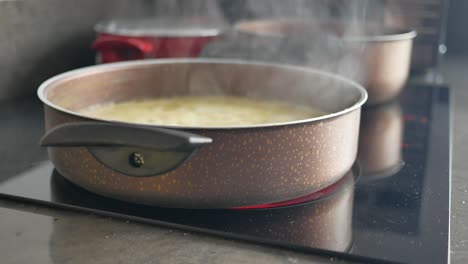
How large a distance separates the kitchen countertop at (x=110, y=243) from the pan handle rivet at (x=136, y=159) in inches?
2.6

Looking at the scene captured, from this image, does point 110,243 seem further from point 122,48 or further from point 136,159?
point 122,48

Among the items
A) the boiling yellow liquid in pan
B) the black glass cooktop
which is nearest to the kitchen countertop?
the black glass cooktop

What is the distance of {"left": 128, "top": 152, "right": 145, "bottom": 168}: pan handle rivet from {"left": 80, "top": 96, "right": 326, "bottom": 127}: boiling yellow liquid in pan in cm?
22

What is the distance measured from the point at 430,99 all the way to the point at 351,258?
629mm

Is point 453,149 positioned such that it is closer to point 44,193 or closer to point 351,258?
point 351,258

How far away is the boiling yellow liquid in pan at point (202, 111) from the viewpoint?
74cm

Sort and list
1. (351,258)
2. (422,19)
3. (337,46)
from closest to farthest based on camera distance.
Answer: (351,258), (337,46), (422,19)

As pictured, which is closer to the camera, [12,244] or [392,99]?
[12,244]

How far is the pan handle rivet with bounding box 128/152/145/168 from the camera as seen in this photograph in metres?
0.50

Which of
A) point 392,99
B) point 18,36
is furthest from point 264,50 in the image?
point 18,36

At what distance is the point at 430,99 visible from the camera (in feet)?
3.36

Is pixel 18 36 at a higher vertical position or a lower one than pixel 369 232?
higher

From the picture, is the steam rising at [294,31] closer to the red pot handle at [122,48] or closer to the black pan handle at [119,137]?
the red pot handle at [122,48]

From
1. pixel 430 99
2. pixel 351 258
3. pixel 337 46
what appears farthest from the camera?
pixel 430 99
